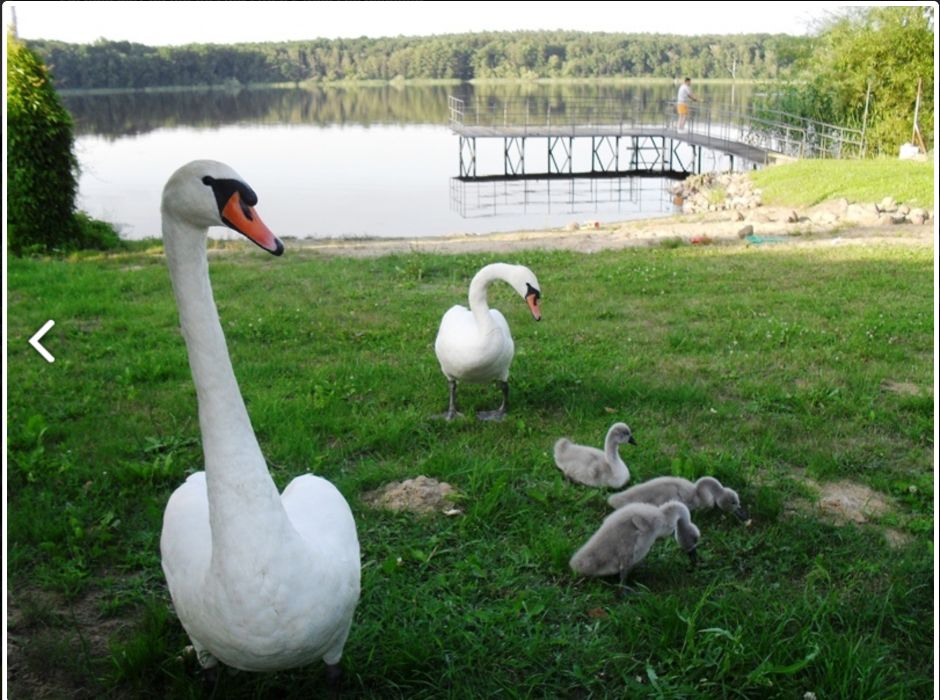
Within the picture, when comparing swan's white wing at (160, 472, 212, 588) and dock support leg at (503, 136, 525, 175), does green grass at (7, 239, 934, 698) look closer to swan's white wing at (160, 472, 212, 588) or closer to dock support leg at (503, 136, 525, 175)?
swan's white wing at (160, 472, 212, 588)

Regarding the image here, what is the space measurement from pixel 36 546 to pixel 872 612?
3.87 meters

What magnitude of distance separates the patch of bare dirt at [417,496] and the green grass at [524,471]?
0.32 feet

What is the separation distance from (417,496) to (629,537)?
129 cm

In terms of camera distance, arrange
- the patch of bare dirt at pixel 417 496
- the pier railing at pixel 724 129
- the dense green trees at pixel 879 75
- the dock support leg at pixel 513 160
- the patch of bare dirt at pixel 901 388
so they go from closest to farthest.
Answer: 1. the patch of bare dirt at pixel 417 496
2. the patch of bare dirt at pixel 901 388
3. the dense green trees at pixel 879 75
4. the pier railing at pixel 724 129
5. the dock support leg at pixel 513 160

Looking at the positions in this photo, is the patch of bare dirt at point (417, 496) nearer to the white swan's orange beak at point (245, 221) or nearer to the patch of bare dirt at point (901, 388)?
the white swan's orange beak at point (245, 221)

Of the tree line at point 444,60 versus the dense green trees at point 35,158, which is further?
the tree line at point 444,60

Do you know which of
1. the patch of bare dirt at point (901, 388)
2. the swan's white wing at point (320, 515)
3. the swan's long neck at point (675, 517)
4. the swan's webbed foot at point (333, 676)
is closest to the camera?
the swan's white wing at point (320, 515)

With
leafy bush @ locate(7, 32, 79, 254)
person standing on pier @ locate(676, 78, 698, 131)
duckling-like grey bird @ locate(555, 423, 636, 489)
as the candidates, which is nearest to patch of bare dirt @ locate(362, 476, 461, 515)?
duckling-like grey bird @ locate(555, 423, 636, 489)

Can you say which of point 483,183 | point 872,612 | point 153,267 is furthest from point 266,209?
point 872,612

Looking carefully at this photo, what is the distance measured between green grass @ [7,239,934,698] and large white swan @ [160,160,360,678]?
20.5 inches

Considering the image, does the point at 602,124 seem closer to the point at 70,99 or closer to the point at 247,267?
the point at 247,267

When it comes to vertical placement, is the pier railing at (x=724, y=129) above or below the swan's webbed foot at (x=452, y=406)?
above

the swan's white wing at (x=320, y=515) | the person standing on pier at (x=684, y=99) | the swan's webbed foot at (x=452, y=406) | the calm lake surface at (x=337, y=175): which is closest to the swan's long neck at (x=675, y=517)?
the swan's white wing at (x=320, y=515)

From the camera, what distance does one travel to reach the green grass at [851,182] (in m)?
16.6
